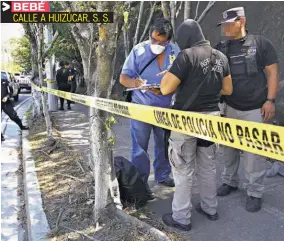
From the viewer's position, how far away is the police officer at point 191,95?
9.87 feet

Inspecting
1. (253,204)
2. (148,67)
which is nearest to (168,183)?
(253,204)

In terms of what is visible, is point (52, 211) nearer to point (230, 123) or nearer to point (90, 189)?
point (90, 189)

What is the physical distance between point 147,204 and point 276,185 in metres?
1.56

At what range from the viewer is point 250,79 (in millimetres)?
3561

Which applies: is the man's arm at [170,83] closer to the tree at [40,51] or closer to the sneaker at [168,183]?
the sneaker at [168,183]

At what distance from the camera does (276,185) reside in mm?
4254

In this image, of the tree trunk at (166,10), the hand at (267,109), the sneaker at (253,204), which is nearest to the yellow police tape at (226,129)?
the hand at (267,109)

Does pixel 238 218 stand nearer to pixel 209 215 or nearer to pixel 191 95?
pixel 209 215

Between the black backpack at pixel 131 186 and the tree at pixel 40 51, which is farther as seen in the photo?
the tree at pixel 40 51

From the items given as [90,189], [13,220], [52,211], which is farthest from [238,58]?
[13,220]

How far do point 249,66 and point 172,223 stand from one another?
63.9 inches

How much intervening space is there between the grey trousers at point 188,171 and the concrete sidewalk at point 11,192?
6.14ft

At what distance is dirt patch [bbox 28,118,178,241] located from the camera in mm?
3172

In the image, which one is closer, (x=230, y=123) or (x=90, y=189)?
(x=230, y=123)
